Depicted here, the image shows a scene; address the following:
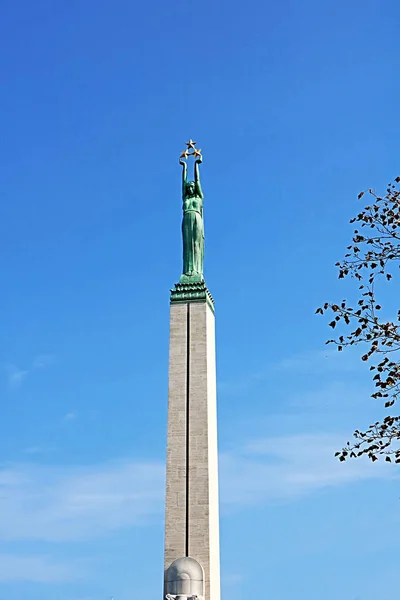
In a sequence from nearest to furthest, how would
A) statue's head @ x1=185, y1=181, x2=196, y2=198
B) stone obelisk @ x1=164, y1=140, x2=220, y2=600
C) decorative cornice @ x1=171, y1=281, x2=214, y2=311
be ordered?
stone obelisk @ x1=164, y1=140, x2=220, y2=600 < decorative cornice @ x1=171, y1=281, x2=214, y2=311 < statue's head @ x1=185, y1=181, x2=196, y2=198

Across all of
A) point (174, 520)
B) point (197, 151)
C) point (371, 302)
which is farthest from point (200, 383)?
point (371, 302)

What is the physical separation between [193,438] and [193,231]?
25.5 ft

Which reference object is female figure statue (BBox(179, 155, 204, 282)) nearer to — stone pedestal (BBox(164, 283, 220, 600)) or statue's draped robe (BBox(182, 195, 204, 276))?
statue's draped robe (BBox(182, 195, 204, 276))

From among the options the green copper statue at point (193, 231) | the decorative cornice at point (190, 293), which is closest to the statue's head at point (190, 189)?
the green copper statue at point (193, 231)

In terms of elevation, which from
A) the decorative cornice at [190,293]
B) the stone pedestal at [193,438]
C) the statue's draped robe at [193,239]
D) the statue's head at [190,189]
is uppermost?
the statue's head at [190,189]

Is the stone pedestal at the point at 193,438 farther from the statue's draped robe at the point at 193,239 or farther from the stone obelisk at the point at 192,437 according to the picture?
the statue's draped robe at the point at 193,239

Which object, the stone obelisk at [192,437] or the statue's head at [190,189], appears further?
the statue's head at [190,189]

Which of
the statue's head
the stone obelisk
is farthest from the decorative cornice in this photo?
the statue's head

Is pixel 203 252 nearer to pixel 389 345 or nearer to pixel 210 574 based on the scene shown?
pixel 210 574

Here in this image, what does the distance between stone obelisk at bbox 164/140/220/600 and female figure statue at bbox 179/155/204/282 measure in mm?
37

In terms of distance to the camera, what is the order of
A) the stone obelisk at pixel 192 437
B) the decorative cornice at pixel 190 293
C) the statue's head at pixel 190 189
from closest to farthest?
the stone obelisk at pixel 192 437, the decorative cornice at pixel 190 293, the statue's head at pixel 190 189

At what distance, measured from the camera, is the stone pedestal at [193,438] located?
26.8 metres

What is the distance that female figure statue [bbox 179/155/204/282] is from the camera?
30.5 m

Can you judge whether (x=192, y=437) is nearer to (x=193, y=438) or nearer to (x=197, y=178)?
(x=193, y=438)
